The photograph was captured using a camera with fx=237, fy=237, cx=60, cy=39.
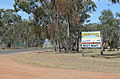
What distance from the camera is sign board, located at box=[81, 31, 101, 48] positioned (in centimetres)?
3247

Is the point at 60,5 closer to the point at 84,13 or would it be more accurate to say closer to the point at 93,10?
the point at 84,13

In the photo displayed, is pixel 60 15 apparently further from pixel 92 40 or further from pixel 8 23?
pixel 8 23

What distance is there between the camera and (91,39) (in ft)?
108

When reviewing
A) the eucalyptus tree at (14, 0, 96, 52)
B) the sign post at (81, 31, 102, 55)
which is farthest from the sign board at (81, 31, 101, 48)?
the eucalyptus tree at (14, 0, 96, 52)

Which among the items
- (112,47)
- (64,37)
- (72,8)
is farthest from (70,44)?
(112,47)

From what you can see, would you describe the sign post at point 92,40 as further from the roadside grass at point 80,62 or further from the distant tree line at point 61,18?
the distant tree line at point 61,18

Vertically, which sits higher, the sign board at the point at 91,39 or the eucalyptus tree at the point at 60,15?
the eucalyptus tree at the point at 60,15

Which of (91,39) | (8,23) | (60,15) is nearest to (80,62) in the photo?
(91,39)

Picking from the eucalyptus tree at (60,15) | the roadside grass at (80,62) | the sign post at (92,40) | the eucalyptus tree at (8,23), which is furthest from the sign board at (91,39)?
the eucalyptus tree at (8,23)

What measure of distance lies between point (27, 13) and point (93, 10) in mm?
14611

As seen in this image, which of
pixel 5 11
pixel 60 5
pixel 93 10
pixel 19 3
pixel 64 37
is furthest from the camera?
pixel 5 11

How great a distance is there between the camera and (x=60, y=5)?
4181 centimetres

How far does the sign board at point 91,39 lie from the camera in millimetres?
32469

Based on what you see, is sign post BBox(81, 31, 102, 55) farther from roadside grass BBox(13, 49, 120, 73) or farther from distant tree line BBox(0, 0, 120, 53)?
distant tree line BBox(0, 0, 120, 53)
